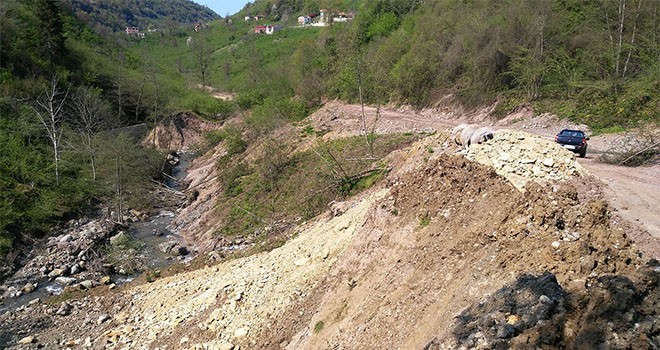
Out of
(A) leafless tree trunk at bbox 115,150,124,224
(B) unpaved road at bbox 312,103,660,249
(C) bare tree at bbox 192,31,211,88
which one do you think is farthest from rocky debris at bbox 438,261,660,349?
(C) bare tree at bbox 192,31,211,88

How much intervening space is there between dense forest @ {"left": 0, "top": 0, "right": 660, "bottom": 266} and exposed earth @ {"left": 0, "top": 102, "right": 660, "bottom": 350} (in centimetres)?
1006

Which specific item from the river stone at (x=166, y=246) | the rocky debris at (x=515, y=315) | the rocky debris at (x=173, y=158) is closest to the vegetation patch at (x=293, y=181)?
the river stone at (x=166, y=246)

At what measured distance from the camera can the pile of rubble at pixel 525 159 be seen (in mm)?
8383

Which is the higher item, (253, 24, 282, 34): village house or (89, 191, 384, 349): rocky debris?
(253, 24, 282, 34): village house

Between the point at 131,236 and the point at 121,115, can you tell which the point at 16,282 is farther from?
the point at 121,115

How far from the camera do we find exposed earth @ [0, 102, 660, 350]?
5.54 metres

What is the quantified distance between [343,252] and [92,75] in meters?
42.2

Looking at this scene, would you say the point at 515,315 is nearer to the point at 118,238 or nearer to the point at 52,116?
the point at 118,238

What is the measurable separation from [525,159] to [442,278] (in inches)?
122

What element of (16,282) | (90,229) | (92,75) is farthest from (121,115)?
(16,282)

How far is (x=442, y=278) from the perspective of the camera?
7.65 meters

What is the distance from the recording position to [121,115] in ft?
142

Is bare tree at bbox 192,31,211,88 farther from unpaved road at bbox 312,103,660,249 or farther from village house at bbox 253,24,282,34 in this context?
unpaved road at bbox 312,103,660,249

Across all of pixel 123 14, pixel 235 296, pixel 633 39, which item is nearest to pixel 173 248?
pixel 235 296
